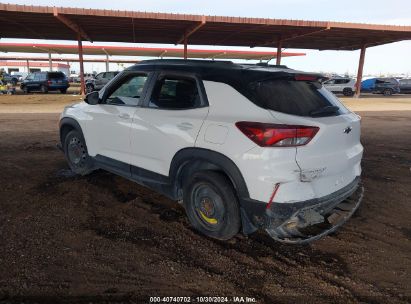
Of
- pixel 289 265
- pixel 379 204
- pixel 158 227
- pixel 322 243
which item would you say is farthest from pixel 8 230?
pixel 379 204

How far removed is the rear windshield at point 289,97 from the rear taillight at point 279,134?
206 millimetres

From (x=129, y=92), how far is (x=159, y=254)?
211cm

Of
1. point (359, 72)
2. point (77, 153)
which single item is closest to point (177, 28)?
point (359, 72)

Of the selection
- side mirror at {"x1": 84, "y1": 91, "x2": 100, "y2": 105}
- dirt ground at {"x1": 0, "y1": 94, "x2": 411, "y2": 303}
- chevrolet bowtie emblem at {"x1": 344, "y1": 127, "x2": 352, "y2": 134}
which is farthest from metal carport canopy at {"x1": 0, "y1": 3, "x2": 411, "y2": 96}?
chevrolet bowtie emblem at {"x1": 344, "y1": 127, "x2": 352, "y2": 134}

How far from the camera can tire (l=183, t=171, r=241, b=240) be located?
3.12 m

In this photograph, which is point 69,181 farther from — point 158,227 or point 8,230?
point 158,227

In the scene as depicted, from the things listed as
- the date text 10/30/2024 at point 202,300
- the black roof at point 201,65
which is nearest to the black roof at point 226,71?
the black roof at point 201,65

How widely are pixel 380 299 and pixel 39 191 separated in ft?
13.8

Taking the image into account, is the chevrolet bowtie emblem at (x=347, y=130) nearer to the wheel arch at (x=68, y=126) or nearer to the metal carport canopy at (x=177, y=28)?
the wheel arch at (x=68, y=126)

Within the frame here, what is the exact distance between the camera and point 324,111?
3139mm

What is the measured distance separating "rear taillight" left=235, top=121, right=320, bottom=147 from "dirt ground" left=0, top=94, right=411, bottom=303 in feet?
3.57

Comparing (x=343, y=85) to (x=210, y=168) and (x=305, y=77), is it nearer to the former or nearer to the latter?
(x=305, y=77)

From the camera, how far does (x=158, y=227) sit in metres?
3.64

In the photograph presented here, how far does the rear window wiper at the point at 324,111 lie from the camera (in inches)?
120
